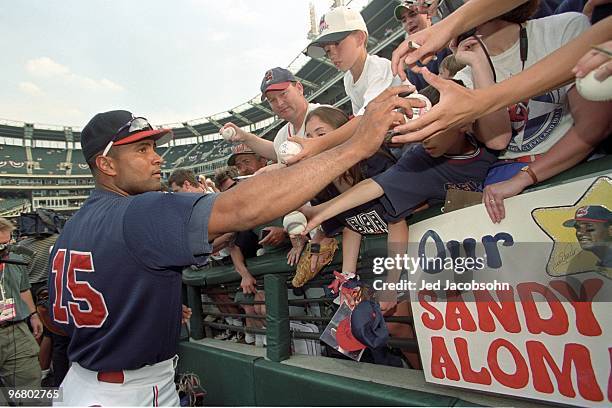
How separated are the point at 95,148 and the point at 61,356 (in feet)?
11.7

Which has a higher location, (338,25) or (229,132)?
(338,25)

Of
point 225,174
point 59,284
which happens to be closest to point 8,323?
point 225,174

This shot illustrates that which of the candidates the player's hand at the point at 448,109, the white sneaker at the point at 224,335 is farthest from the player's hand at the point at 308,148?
the white sneaker at the point at 224,335

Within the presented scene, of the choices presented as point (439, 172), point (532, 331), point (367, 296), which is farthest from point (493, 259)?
point (367, 296)

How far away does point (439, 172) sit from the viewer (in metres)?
1.77

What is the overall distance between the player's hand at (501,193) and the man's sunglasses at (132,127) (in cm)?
160

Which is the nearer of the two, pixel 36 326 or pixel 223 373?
pixel 223 373

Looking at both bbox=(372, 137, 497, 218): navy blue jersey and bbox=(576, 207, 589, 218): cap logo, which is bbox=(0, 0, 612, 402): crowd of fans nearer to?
bbox=(372, 137, 497, 218): navy blue jersey

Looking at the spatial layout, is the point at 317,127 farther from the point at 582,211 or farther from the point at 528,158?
the point at 582,211

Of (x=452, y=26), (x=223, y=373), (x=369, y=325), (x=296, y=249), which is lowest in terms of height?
(x=223, y=373)

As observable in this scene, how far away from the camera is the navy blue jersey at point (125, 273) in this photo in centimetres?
159

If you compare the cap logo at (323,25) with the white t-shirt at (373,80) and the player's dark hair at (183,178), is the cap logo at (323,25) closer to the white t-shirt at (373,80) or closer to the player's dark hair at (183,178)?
the white t-shirt at (373,80)

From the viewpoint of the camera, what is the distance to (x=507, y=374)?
4.99 feet

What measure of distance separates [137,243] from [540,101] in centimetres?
168
